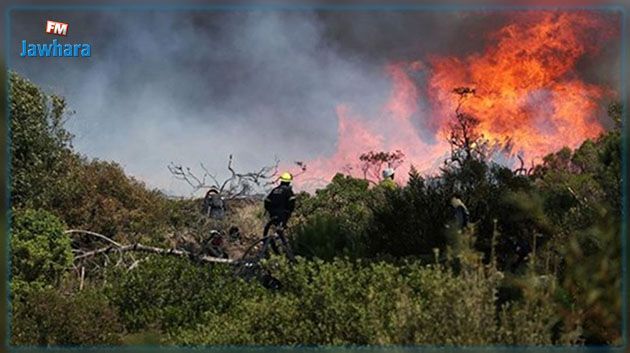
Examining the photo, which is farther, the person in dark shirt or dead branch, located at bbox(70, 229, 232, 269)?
the person in dark shirt

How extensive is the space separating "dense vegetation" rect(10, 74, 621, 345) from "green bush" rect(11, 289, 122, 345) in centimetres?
2

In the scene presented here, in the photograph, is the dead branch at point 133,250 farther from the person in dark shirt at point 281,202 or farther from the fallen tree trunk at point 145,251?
the person in dark shirt at point 281,202

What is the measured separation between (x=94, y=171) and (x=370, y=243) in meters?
8.61

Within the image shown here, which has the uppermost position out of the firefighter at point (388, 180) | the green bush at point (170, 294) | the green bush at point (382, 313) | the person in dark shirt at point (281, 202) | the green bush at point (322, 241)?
the firefighter at point (388, 180)

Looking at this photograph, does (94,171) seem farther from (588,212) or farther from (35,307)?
(588,212)

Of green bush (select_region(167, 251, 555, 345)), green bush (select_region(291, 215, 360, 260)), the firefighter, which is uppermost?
the firefighter

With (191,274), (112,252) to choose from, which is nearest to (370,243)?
(191,274)

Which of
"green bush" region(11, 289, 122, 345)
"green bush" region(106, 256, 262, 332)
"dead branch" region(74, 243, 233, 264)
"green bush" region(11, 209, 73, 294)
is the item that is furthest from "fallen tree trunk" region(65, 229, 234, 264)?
"green bush" region(11, 289, 122, 345)

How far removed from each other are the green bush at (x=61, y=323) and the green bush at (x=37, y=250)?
1.92m

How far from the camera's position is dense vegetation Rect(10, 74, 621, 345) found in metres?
5.97

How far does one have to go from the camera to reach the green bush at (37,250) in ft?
38.3

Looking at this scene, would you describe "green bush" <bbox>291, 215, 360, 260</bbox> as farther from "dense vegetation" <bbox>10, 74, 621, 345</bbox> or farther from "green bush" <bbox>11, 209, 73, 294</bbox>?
"green bush" <bbox>11, 209, 73, 294</bbox>

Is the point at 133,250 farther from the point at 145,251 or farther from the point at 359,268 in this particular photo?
the point at 359,268

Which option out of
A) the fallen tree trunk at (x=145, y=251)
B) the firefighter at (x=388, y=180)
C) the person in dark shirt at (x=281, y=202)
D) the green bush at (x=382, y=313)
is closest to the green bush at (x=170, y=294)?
the green bush at (x=382, y=313)
